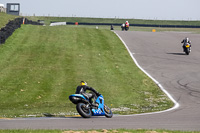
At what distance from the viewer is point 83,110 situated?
13109 mm

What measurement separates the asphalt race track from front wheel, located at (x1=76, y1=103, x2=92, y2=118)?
0.22 m

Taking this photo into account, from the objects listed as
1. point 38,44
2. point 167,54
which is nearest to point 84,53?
point 38,44

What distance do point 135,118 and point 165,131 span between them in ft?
9.45

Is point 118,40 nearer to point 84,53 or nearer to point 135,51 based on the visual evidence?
point 135,51

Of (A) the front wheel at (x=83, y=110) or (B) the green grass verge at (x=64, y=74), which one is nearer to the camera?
(A) the front wheel at (x=83, y=110)

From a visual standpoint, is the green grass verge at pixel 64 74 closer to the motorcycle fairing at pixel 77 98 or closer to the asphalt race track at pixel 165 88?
the asphalt race track at pixel 165 88

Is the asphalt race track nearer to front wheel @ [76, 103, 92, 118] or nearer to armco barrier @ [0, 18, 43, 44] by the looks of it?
front wheel @ [76, 103, 92, 118]

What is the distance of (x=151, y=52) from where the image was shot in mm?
35281

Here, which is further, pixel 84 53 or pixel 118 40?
pixel 118 40

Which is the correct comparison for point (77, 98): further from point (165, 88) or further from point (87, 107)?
point (165, 88)

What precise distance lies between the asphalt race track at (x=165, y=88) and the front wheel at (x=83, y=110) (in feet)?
0.72

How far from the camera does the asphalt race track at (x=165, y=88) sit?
11.6 metres

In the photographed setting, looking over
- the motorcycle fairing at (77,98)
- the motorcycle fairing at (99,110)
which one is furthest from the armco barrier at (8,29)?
the motorcycle fairing at (77,98)

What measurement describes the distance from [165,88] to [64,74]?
20.8 feet
